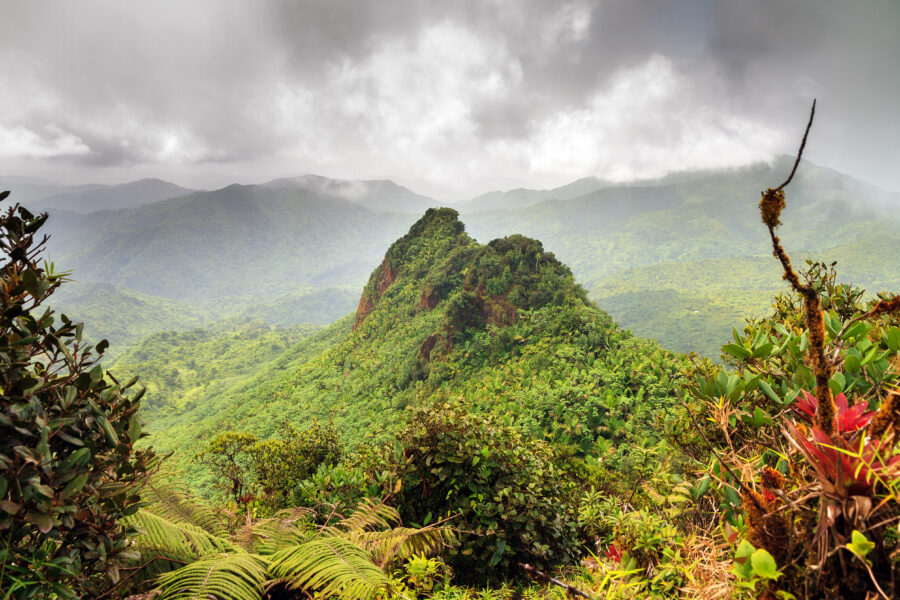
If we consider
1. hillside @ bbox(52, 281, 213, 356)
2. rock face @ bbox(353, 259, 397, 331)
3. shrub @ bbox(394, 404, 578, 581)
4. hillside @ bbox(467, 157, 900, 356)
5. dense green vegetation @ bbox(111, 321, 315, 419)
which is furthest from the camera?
hillside @ bbox(52, 281, 213, 356)

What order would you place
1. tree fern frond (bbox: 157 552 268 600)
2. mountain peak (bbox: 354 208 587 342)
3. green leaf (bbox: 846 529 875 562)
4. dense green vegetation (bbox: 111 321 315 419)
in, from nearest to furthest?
green leaf (bbox: 846 529 875 562) → tree fern frond (bbox: 157 552 268 600) → mountain peak (bbox: 354 208 587 342) → dense green vegetation (bbox: 111 321 315 419)

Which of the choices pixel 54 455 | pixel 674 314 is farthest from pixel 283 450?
pixel 674 314

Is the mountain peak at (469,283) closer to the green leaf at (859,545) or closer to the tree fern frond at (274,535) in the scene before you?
the tree fern frond at (274,535)

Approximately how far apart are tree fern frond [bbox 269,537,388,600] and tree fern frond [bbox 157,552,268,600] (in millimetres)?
131

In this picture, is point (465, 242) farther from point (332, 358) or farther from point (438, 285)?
point (332, 358)

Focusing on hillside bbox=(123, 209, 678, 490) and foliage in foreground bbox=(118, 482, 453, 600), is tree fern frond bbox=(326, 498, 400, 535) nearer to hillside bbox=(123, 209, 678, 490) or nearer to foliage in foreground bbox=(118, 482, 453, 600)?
foliage in foreground bbox=(118, 482, 453, 600)

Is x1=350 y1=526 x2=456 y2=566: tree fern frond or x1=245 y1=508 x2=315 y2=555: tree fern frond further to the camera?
x1=245 y1=508 x2=315 y2=555: tree fern frond

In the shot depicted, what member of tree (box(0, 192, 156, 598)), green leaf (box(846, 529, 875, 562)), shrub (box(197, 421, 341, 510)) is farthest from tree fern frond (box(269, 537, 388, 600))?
shrub (box(197, 421, 341, 510))

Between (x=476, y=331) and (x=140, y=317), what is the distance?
163963 millimetres

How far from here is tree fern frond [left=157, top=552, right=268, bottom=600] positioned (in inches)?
67.6

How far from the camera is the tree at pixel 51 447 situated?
47.2 inches

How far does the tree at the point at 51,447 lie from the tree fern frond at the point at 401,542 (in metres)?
1.35

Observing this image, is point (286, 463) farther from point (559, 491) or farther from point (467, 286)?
point (467, 286)

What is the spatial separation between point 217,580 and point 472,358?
54.9ft
